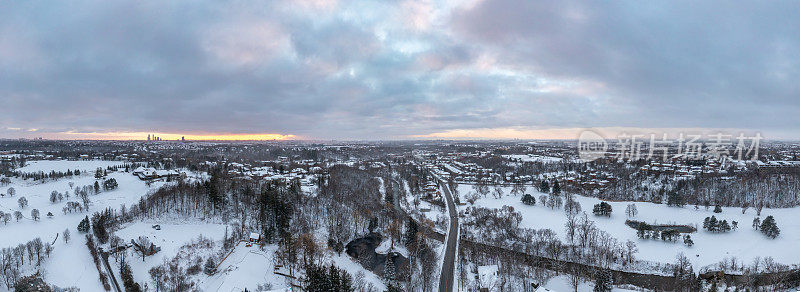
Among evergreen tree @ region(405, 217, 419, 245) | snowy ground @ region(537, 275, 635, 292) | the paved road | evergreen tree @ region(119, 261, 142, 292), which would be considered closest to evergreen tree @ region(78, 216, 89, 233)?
evergreen tree @ region(119, 261, 142, 292)

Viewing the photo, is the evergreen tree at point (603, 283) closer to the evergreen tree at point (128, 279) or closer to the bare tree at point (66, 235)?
the evergreen tree at point (128, 279)

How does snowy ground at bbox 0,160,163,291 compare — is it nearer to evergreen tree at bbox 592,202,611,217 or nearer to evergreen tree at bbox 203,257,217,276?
evergreen tree at bbox 203,257,217,276

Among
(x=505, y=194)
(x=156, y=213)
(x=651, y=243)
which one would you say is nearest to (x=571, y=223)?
(x=651, y=243)

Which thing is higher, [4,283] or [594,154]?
[594,154]

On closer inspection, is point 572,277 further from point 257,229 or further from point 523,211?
point 257,229

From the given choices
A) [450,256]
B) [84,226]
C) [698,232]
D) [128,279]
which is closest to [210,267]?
[128,279]

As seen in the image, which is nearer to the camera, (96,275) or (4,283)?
(4,283)

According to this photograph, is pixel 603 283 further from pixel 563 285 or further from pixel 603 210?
pixel 603 210
